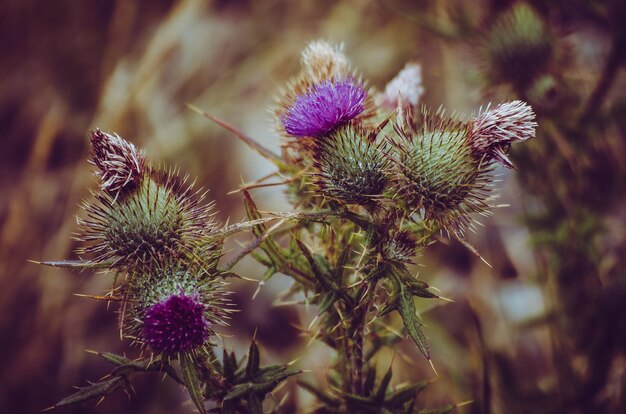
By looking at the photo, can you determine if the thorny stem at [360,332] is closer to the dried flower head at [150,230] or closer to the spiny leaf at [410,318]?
the spiny leaf at [410,318]

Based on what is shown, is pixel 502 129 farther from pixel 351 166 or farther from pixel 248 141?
pixel 248 141

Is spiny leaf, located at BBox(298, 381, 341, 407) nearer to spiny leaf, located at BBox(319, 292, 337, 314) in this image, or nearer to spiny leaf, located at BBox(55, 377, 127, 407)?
spiny leaf, located at BBox(319, 292, 337, 314)

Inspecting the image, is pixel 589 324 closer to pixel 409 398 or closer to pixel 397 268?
pixel 409 398

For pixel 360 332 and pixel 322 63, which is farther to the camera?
pixel 322 63

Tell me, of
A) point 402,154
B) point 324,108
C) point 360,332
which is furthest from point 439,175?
point 360,332

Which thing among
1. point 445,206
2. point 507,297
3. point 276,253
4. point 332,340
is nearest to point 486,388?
point 332,340

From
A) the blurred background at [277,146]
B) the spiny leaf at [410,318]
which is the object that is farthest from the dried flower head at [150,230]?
the blurred background at [277,146]
